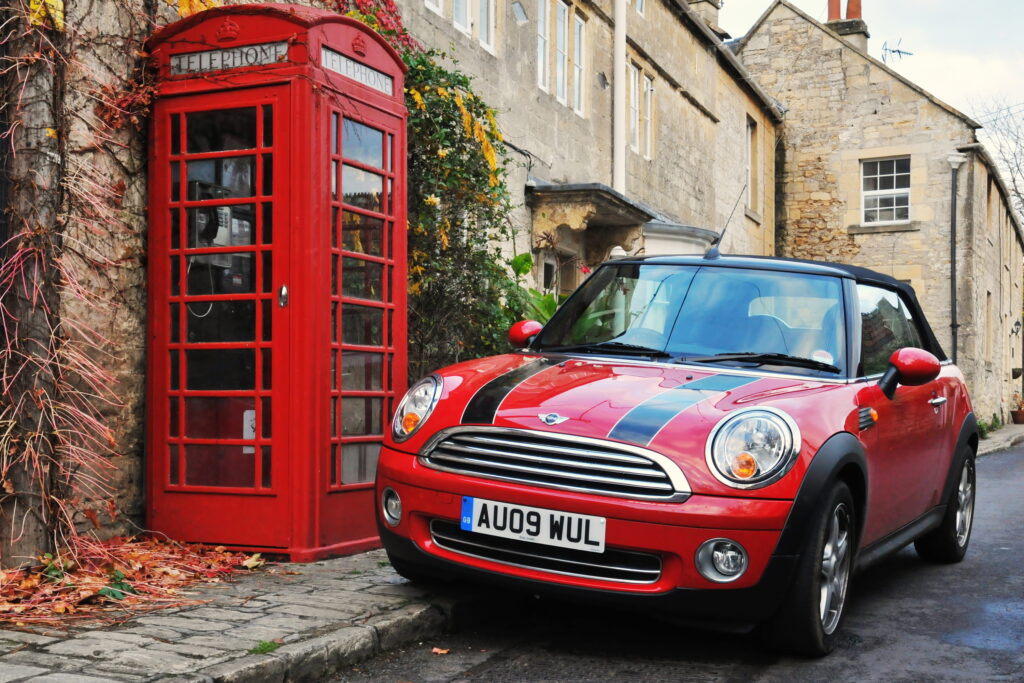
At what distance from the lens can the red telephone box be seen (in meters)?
6.00

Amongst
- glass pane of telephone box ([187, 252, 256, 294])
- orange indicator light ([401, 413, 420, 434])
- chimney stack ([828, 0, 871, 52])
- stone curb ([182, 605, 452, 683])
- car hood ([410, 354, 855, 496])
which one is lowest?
stone curb ([182, 605, 452, 683])

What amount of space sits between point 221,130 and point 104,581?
98.2 inches

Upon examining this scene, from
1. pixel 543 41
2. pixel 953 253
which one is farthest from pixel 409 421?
pixel 953 253

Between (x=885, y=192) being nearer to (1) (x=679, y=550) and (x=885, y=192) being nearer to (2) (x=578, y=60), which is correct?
(2) (x=578, y=60)

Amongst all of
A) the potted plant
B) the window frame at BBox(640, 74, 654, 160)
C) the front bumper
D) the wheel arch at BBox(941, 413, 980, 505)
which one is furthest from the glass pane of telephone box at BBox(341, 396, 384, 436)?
the potted plant

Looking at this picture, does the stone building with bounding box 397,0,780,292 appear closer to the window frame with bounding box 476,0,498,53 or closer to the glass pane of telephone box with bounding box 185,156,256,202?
the window frame with bounding box 476,0,498,53

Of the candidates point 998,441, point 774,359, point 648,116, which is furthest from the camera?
point 998,441

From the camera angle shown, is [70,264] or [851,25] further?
[851,25]

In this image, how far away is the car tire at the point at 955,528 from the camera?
22.7 ft

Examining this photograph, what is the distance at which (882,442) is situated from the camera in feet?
17.0

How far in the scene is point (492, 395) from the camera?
481 centimetres

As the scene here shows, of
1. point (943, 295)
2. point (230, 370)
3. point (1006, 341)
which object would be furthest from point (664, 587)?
point (1006, 341)

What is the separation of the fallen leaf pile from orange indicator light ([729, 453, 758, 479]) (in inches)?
94.2

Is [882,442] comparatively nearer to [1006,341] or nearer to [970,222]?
[970,222]
